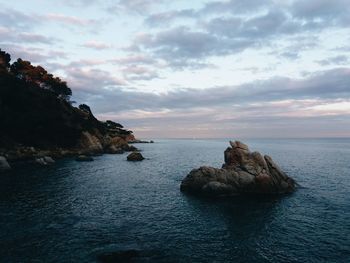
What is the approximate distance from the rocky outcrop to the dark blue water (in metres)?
3.05

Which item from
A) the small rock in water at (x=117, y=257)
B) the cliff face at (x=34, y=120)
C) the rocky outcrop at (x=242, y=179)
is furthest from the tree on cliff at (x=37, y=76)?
the small rock in water at (x=117, y=257)

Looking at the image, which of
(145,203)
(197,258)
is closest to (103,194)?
(145,203)

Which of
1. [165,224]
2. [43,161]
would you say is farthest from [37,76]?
[165,224]

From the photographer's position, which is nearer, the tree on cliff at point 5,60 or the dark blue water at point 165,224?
the dark blue water at point 165,224

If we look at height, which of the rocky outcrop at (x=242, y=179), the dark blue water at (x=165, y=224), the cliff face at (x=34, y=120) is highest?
the cliff face at (x=34, y=120)

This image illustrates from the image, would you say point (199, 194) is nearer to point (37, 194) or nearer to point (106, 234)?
point (106, 234)

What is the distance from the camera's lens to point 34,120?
105m

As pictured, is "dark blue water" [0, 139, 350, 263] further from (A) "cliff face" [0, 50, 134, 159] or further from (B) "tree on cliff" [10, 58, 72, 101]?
(B) "tree on cliff" [10, 58, 72, 101]

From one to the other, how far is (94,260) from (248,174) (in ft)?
116

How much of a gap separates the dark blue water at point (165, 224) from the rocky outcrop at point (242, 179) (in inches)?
120

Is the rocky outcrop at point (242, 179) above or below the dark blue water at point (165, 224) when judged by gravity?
above

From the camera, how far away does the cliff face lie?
322 ft

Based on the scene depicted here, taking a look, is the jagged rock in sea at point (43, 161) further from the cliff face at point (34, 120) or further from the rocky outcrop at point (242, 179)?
the rocky outcrop at point (242, 179)

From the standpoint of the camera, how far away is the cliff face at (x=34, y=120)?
9825cm
